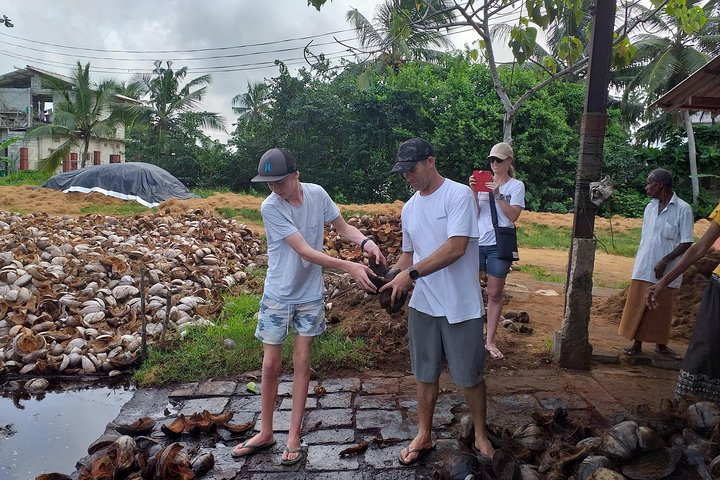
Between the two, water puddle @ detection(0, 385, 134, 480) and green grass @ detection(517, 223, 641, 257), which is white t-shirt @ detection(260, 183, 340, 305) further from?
green grass @ detection(517, 223, 641, 257)

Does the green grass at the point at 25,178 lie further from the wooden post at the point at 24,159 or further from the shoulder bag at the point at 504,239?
the shoulder bag at the point at 504,239

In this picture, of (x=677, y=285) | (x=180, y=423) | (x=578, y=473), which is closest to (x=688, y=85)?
(x=677, y=285)

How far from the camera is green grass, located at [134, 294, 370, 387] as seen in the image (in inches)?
214

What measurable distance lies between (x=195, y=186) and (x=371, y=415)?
2757 cm

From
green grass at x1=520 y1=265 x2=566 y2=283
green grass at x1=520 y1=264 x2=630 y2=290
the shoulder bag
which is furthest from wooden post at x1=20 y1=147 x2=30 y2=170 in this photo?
the shoulder bag

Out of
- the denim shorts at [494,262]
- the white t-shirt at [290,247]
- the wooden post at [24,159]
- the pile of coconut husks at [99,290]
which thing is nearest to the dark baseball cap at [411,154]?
the white t-shirt at [290,247]

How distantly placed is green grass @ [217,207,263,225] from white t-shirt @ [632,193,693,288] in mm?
12853

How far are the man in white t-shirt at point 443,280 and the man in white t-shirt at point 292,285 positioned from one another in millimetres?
355

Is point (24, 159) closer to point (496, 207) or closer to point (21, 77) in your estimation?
point (21, 77)

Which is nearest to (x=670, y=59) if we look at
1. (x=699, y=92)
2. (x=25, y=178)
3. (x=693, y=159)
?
(x=693, y=159)

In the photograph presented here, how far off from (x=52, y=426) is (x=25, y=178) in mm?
30155

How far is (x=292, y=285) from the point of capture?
3684 millimetres

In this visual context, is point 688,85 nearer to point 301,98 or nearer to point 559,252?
point 559,252

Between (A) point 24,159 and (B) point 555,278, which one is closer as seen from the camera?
(B) point 555,278
